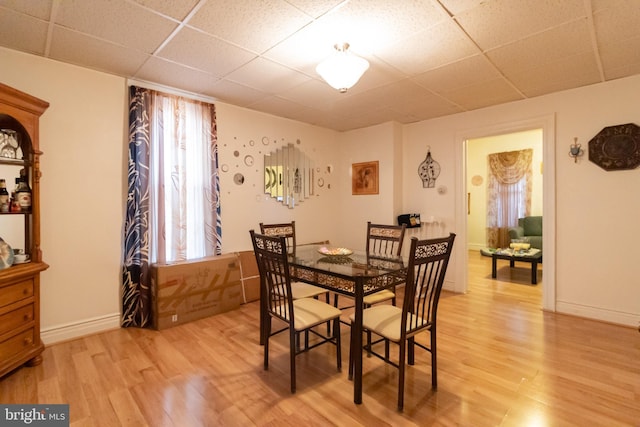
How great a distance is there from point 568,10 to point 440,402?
2.60 metres

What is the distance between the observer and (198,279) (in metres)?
3.12

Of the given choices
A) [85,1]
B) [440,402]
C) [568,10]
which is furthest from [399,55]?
[440,402]

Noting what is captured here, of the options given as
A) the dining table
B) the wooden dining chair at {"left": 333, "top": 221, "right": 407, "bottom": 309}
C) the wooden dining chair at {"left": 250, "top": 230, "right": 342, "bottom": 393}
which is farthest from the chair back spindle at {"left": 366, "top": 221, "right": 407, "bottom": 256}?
the wooden dining chair at {"left": 250, "top": 230, "right": 342, "bottom": 393}

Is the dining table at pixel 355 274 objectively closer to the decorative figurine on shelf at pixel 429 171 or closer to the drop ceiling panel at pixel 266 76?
the drop ceiling panel at pixel 266 76

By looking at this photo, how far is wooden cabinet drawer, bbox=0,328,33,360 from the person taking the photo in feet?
6.45

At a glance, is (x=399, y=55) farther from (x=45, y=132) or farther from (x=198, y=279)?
(x=45, y=132)

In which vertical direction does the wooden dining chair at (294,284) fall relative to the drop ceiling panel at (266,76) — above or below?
below

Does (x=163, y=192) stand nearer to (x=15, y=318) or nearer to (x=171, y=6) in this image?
(x=15, y=318)

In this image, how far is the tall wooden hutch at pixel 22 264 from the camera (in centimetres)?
199

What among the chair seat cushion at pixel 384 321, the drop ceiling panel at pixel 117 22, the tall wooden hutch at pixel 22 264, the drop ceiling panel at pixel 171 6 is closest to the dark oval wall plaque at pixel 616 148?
the chair seat cushion at pixel 384 321

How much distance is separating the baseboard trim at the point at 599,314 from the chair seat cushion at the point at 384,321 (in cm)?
243

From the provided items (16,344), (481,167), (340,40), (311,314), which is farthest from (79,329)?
(481,167)

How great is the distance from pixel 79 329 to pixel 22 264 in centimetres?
85
